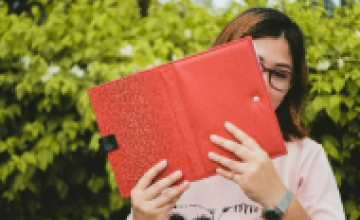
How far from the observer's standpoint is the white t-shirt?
4.41 ft

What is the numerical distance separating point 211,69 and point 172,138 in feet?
0.66

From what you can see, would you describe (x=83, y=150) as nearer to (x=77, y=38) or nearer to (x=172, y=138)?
(x=77, y=38)

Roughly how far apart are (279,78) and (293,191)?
1.17ft

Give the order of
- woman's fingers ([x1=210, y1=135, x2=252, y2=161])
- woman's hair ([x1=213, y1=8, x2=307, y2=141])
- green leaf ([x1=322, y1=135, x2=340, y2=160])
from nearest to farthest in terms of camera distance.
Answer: woman's fingers ([x1=210, y1=135, x2=252, y2=161]) < woman's hair ([x1=213, y1=8, x2=307, y2=141]) < green leaf ([x1=322, y1=135, x2=340, y2=160])

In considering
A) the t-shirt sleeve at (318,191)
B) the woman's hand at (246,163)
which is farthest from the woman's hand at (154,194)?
the t-shirt sleeve at (318,191)

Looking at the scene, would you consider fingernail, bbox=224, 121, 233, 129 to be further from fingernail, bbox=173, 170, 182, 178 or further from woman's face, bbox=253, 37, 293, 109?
woman's face, bbox=253, 37, 293, 109

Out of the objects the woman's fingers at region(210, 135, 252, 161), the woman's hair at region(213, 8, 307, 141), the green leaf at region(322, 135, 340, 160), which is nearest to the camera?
the woman's fingers at region(210, 135, 252, 161)

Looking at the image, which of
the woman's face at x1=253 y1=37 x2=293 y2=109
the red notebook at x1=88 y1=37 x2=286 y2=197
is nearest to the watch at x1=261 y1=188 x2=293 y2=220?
the red notebook at x1=88 y1=37 x2=286 y2=197

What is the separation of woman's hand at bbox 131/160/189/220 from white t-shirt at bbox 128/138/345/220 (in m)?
0.23

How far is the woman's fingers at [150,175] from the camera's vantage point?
112cm

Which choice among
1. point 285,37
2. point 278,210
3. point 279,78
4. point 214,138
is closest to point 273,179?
point 278,210

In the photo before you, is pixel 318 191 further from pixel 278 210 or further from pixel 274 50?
pixel 274 50

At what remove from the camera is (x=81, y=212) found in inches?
121

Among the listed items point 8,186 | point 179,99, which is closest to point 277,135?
point 179,99
